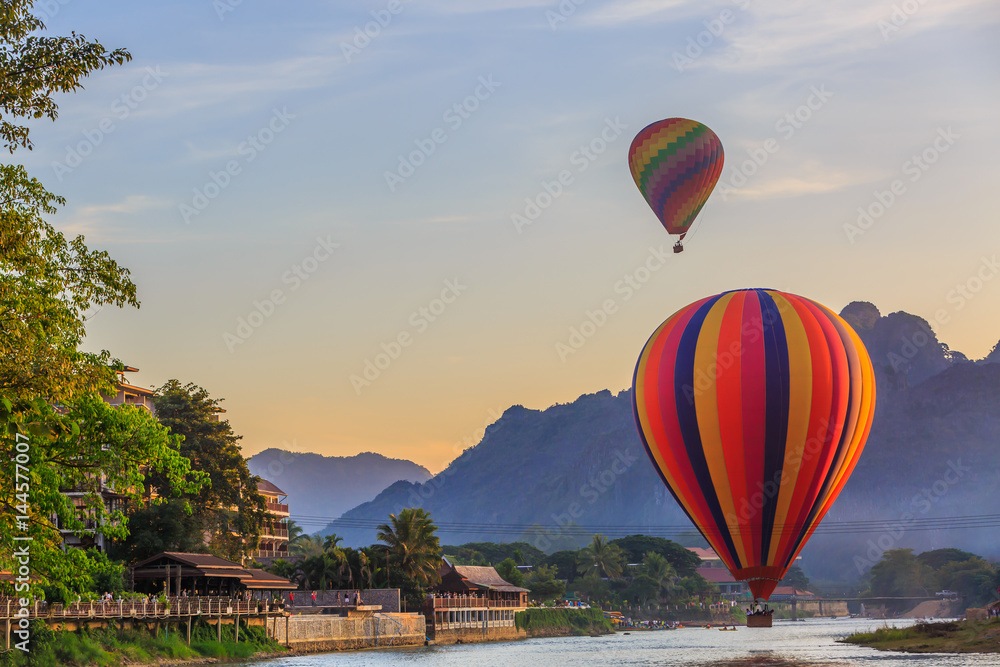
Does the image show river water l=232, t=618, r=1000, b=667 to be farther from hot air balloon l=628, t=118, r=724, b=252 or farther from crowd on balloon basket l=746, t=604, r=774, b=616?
hot air balloon l=628, t=118, r=724, b=252

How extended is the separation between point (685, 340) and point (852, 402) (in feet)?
→ 31.4

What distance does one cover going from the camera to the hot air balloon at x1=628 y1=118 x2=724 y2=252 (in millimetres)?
71250

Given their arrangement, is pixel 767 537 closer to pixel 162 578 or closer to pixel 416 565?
pixel 162 578

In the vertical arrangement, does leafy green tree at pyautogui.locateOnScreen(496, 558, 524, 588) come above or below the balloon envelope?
below

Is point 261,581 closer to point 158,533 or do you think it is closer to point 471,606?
point 158,533

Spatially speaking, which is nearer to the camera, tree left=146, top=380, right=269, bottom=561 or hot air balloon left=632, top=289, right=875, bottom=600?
hot air balloon left=632, top=289, right=875, bottom=600

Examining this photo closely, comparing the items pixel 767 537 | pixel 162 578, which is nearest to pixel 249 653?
pixel 162 578

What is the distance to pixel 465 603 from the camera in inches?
4717

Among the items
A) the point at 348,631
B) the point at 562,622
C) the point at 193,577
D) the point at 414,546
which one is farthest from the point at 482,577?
the point at 193,577

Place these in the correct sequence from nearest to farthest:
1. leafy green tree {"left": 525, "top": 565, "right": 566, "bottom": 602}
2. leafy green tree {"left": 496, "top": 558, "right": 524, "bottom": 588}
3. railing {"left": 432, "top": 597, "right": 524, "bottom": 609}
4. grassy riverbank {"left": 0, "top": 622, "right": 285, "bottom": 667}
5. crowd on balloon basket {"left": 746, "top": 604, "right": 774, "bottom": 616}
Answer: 1. grassy riverbank {"left": 0, "top": 622, "right": 285, "bottom": 667}
2. crowd on balloon basket {"left": 746, "top": 604, "right": 774, "bottom": 616}
3. railing {"left": 432, "top": 597, "right": 524, "bottom": 609}
4. leafy green tree {"left": 496, "top": 558, "right": 524, "bottom": 588}
5. leafy green tree {"left": 525, "top": 565, "right": 566, "bottom": 602}

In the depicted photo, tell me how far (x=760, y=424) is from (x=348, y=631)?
149ft

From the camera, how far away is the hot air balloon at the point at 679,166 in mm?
71250

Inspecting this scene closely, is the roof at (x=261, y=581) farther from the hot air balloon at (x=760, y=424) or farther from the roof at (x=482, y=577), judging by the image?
the roof at (x=482, y=577)

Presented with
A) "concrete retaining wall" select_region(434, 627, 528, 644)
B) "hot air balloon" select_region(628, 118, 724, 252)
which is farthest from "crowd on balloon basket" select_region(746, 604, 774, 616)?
"concrete retaining wall" select_region(434, 627, 528, 644)
